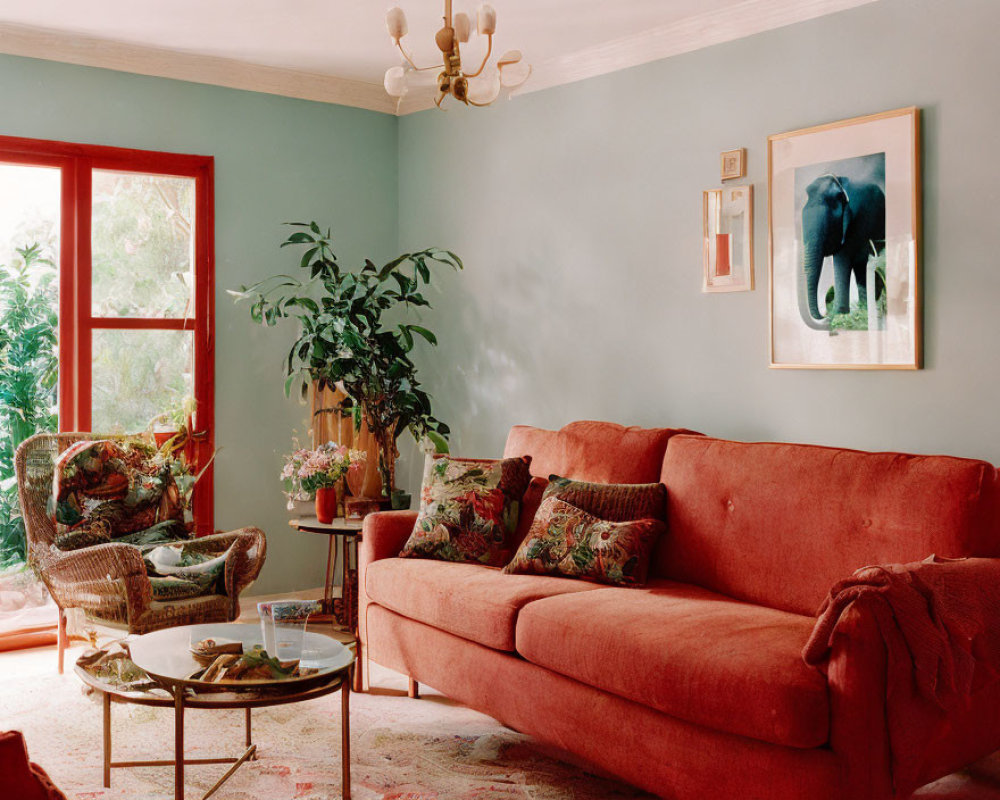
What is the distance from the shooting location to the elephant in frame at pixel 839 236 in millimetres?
3533

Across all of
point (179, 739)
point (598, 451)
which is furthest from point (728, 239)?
point (179, 739)

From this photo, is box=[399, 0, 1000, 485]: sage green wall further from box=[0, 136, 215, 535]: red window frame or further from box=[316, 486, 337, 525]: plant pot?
box=[0, 136, 215, 535]: red window frame

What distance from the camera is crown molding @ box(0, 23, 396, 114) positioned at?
448 centimetres

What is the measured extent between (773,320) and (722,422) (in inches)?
18.2

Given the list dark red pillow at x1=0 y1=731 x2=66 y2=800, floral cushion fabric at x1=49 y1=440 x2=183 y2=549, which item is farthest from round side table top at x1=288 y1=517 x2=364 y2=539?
dark red pillow at x1=0 y1=731 x2=66 y2=800

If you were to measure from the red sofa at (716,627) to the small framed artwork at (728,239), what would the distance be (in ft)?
2.37

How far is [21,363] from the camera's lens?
179 inches

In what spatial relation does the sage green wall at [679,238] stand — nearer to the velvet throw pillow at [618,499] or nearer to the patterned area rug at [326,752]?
the velvet throw pillow at [618,499]

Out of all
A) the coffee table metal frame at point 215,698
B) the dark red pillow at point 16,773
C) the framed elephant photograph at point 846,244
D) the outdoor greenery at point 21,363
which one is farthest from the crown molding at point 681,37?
the dark red pillow at point 16,773

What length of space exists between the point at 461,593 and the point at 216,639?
0.83 meters

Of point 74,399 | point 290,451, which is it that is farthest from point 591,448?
point 74,399

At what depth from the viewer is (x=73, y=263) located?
15.2ft

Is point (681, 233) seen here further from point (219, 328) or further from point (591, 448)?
point (219, 328)

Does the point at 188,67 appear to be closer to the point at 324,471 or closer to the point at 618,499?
the point at 324,471
